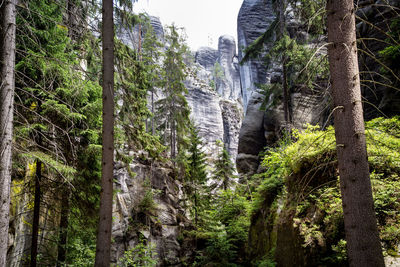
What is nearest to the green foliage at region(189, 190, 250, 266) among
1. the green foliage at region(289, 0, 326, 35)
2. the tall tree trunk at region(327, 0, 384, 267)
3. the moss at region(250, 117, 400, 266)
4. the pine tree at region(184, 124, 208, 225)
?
the pine tree at region(184, 124, 208, 225)

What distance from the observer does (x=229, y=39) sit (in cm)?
6500

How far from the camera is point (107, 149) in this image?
237 inches

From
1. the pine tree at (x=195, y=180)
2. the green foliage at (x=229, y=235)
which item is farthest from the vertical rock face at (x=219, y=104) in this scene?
the green foliage at (x=229, y=235)

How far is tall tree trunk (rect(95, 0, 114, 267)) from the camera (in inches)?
219

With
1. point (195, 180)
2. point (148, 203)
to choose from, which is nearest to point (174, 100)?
point (195, 180)

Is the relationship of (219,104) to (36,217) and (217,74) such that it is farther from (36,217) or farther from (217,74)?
(36,217)

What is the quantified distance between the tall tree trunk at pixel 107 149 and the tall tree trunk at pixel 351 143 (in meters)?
4.52

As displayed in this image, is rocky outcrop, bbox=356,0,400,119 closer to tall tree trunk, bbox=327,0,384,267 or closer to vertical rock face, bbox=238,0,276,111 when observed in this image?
tall tree trunk, bbox=327,0,384,267

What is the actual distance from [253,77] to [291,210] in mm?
38391

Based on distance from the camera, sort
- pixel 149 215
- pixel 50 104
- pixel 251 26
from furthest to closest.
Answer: pixel 251 26 → pixel 149 215 → pixel 50 104

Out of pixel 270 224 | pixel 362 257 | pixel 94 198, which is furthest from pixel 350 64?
pixel 94 198

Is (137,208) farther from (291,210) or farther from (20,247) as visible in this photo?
(291,210)

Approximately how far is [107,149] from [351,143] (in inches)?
189

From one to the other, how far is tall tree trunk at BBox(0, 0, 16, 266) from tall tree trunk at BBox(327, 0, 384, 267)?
5.51 metres
